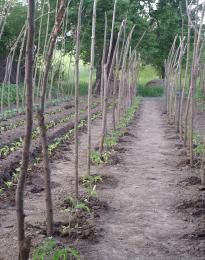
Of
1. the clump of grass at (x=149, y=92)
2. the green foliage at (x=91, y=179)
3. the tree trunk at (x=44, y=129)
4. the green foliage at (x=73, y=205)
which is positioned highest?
the tree trunk at (x=44, y=129)

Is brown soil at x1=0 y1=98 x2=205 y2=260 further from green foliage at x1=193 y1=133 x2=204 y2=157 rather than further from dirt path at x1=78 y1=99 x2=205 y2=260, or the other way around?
green foliage at x1=193 y1=133 x2=204 y2=157

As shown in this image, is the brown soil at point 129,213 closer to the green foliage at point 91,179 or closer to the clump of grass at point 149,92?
the green foliage at point 91,179

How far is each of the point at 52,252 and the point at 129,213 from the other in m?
1.45

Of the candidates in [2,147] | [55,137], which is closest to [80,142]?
[55,137]

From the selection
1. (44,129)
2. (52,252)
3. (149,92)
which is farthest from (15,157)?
(149,92)

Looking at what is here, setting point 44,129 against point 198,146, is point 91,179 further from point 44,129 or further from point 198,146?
point 198,146

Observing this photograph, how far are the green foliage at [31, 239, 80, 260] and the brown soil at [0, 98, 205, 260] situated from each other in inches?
7.3

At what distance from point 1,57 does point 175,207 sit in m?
22.1

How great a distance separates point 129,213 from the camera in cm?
471

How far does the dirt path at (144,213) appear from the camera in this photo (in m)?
3.69

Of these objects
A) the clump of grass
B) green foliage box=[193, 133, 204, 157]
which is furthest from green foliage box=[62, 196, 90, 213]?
the clump of grass

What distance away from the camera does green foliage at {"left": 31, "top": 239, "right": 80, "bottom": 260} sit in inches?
125

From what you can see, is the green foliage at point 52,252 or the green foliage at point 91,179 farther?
the green foliage at point 91,179

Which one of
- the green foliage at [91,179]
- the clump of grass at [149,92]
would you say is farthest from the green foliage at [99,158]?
the clump of grass at [149,92]
